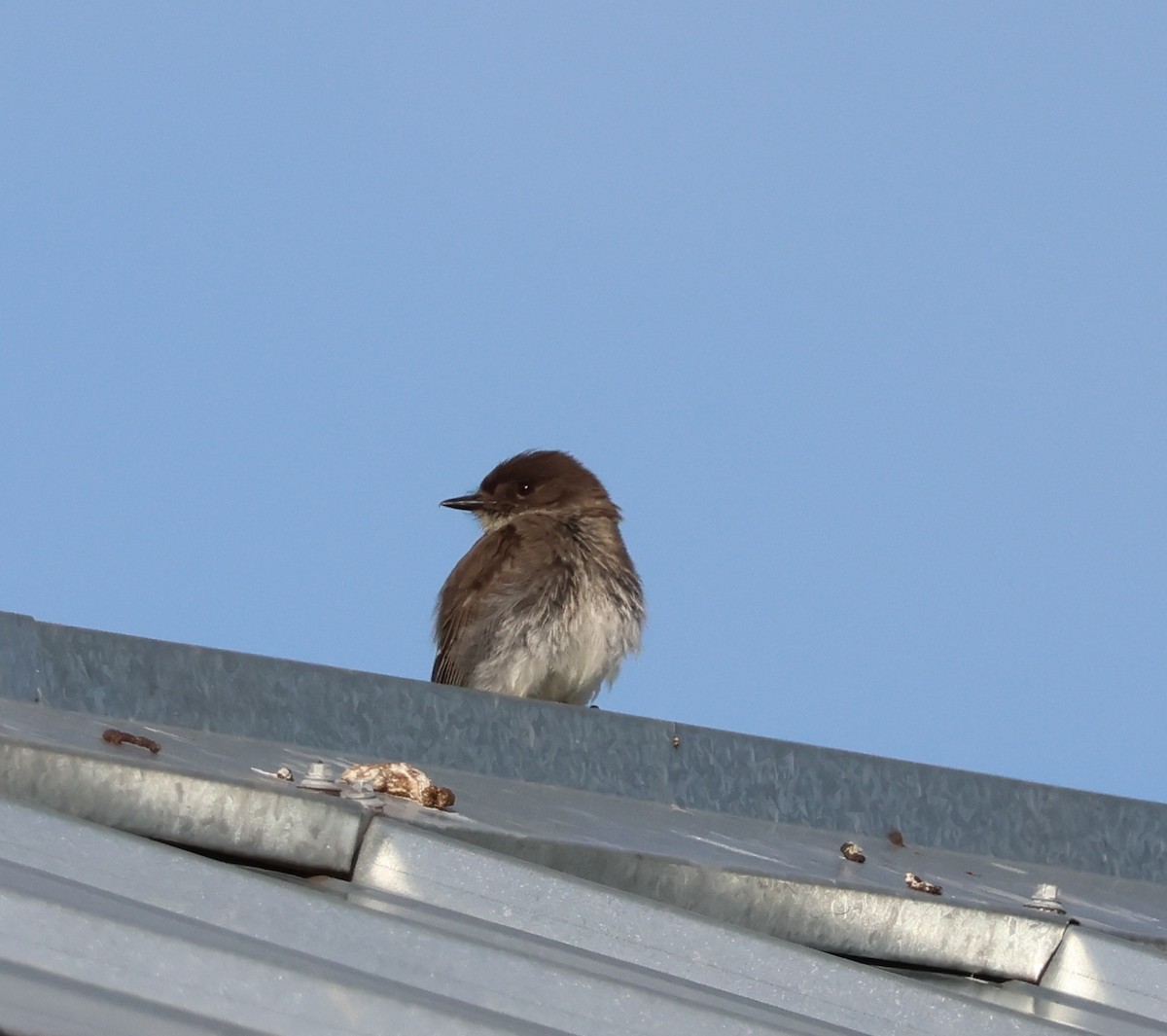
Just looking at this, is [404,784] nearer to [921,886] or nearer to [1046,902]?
[921,886]

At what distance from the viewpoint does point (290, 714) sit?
140 inches

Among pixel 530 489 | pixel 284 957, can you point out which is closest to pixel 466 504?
pixel 530 489

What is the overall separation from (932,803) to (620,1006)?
2.34 m

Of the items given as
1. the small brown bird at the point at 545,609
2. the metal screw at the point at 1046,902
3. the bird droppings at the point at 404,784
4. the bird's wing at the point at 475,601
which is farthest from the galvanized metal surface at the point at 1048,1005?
the bird's wing at the point at 475,601

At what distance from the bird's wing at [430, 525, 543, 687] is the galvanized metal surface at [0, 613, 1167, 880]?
2.75 m

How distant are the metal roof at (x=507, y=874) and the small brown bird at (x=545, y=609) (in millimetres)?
2572

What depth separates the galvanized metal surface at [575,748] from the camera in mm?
3350

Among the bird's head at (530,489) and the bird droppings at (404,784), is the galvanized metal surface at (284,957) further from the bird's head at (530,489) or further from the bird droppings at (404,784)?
the bird's head at (530,489)

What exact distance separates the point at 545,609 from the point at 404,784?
3838 millimetres

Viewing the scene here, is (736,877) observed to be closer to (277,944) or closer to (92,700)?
(277,944)

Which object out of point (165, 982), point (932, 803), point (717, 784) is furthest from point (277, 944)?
point (932, 803)

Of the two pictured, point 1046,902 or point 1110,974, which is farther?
point 1046,902

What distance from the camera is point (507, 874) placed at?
88.5 inches

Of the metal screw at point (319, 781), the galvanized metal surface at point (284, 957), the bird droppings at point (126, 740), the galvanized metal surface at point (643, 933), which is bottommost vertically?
A: the galvanized metal surface at point (284, 957)
